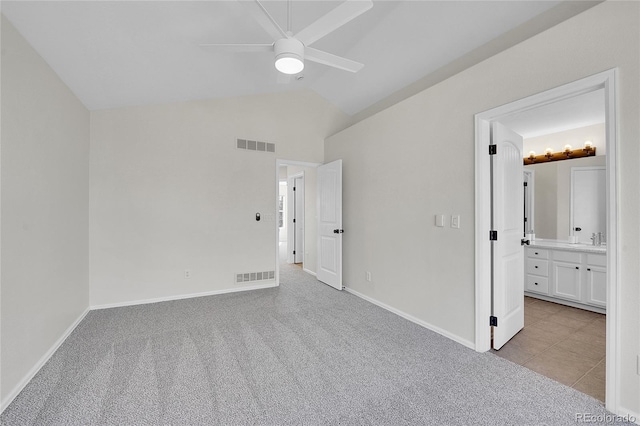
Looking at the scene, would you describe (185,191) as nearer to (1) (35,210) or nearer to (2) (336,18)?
(1) (35,210)

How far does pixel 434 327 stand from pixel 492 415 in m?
1.23

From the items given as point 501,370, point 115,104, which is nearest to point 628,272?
point 501,370

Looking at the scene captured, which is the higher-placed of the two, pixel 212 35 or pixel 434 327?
pixel 212 35

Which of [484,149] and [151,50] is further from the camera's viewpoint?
[151,50]

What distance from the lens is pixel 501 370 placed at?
2.23m

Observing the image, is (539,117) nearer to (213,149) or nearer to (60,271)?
(213,149)

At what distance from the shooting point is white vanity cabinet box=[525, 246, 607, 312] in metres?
3.41

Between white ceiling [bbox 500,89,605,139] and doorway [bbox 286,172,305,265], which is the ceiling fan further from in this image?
doorway [bbox 286,172,305,265]

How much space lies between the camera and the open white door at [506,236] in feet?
8.34

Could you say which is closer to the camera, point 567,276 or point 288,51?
point 288,51

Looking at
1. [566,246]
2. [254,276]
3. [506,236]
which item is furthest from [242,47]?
[566,246]

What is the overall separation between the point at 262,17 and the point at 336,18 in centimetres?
49

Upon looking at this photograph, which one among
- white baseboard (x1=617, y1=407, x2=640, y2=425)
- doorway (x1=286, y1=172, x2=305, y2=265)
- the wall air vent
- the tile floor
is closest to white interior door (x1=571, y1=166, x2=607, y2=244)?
the tile floor

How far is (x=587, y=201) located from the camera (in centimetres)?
383
